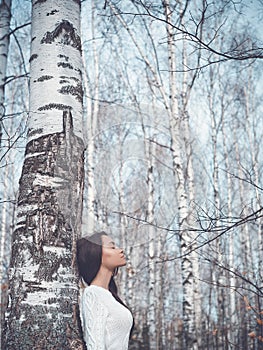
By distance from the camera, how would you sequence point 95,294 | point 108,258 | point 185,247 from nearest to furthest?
point 95,294 < point 108,258 < point 185,247

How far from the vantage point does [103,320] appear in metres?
2.23

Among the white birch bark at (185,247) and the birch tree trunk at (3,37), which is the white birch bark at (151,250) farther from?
the birch tree trunk at (3,37)

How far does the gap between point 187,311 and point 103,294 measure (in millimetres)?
3536

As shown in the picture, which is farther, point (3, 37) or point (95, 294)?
point (3, 37)

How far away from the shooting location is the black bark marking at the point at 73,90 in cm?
214

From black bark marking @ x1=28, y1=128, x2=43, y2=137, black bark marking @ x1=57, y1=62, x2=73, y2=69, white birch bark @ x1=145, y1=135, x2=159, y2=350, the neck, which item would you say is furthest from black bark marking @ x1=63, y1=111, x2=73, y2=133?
white birch bark @ x1=145, y1=135, x2=159, y2=350

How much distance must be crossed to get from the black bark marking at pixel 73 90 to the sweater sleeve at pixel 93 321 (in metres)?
1.02

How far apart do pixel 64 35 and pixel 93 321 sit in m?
1.42

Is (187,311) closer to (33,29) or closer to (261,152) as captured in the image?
(33,29)

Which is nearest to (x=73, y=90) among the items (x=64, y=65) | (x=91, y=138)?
(x=64, y=65)

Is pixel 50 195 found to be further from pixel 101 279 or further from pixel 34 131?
pixel 101 279

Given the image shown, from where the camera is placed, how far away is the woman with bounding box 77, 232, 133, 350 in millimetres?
2144

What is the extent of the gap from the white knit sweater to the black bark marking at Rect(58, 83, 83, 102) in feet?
3.31

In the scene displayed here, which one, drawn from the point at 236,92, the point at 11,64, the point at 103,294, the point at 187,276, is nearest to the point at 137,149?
the point at 236,92
